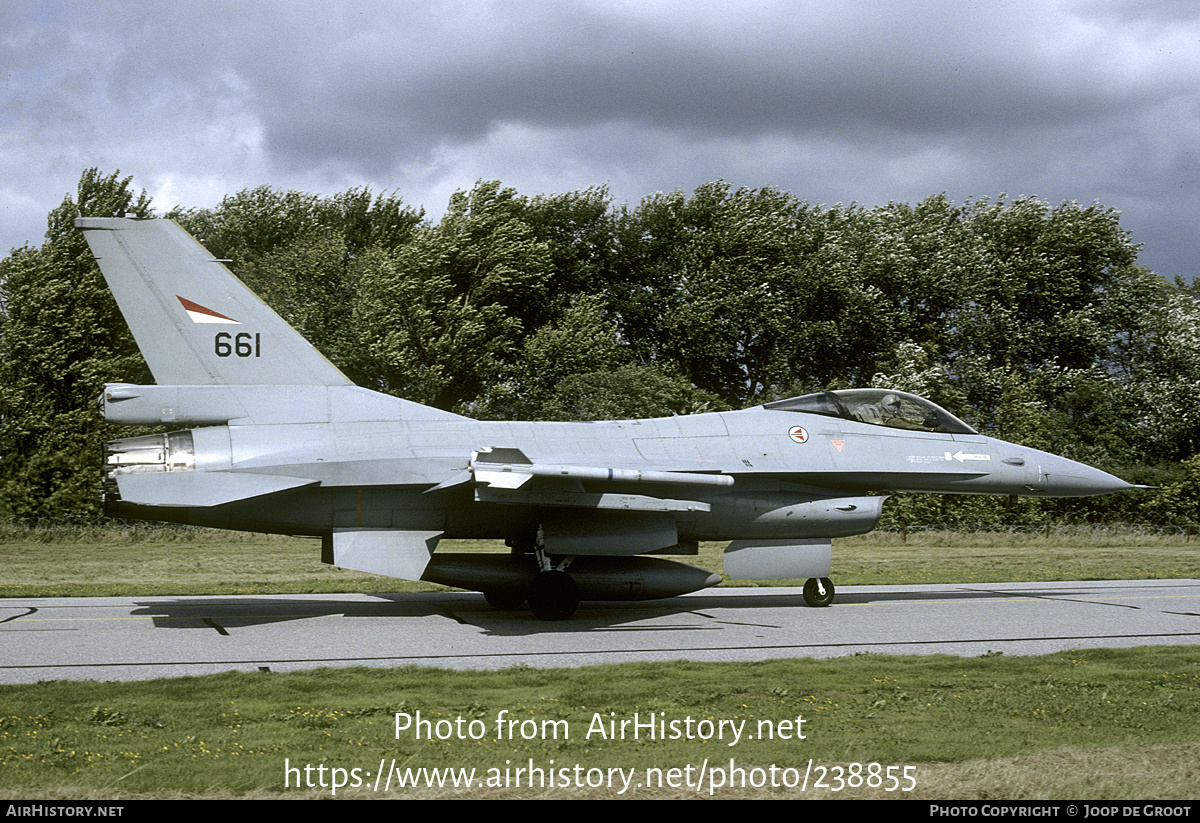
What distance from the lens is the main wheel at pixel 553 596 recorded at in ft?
42.1

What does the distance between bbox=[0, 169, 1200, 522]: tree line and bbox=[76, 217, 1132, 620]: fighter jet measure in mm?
18934

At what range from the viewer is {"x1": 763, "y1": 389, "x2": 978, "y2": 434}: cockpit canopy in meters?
14.9

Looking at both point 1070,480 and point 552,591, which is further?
point 1070,480

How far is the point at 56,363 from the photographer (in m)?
35.3

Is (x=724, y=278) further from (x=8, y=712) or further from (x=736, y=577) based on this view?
(x=8, y=712)

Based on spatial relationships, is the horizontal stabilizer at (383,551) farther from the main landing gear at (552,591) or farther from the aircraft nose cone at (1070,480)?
the aircraft nose cone at (1070,480)

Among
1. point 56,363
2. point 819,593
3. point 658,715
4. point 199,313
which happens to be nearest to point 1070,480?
point 819,593

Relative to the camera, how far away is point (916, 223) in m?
48.5

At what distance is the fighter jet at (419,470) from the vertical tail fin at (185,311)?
0.02 metres

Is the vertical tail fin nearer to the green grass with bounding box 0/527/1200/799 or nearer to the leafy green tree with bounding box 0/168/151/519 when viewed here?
the green grass with bounding box 0/527/1200/799

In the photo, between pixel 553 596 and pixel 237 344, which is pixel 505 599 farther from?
pixel 237 344

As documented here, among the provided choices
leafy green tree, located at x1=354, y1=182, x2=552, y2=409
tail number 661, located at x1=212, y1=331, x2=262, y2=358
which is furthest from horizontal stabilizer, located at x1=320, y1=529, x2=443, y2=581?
leafy green tree, located at x1=354, y1=182, x2=552, y2=409

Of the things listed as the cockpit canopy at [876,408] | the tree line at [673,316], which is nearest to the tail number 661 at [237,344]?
the cockpit canopy at [876,408]

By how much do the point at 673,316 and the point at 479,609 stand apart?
32245 mm
